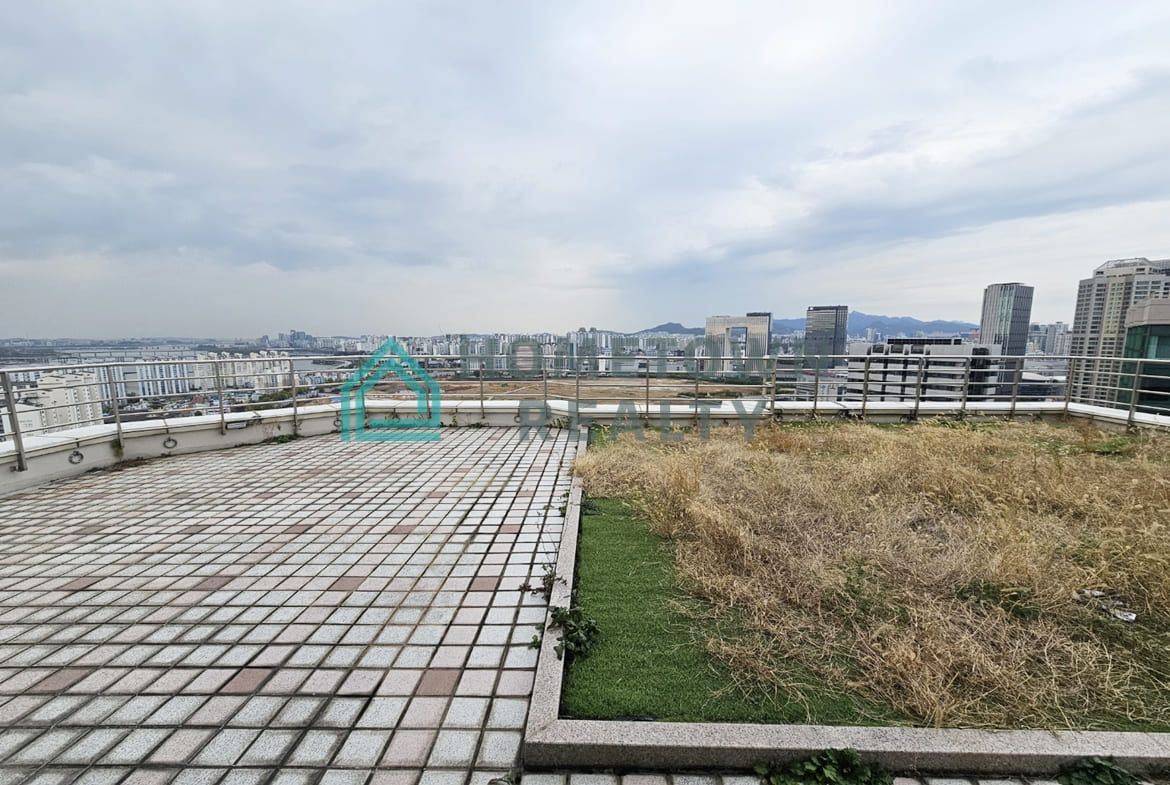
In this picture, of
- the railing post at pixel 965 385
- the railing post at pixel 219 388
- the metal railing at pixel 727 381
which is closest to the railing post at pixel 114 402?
the metal railing at pixel 727 381

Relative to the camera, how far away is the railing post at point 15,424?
16.4 ft

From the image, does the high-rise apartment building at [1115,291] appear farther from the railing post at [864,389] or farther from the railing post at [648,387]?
the railing post at [648,387]

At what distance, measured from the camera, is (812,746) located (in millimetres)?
1692

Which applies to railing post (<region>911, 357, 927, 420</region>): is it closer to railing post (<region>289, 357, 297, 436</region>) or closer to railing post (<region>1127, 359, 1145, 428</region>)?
railing post (<region>1127, 359, 1145, 428</region>)

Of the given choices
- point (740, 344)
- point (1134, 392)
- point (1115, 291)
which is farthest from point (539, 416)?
point (1115, 291)

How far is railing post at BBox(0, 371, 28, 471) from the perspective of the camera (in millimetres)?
5004

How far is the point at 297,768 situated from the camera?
1723 mm

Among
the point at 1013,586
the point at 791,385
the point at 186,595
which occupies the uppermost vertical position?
the point at 791,385

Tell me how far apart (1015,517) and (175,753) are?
5.30 metres

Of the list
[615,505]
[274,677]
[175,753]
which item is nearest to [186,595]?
[274,677]

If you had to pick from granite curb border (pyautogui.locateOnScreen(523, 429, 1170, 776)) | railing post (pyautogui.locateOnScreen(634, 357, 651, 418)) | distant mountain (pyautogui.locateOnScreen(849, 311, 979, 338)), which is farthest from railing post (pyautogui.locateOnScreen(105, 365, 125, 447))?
distant mountain (pyautogui.locateOnScreen(849, 311, 979, 338))

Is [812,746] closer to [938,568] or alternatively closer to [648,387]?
[938,568]

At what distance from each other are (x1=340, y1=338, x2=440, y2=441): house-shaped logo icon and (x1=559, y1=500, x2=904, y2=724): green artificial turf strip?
597cm

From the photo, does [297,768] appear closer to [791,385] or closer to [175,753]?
[175,753]
